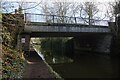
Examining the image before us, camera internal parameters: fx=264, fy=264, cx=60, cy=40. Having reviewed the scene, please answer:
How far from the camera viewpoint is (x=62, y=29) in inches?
1302

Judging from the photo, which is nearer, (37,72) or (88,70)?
(37,72)

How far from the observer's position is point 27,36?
1188 inches

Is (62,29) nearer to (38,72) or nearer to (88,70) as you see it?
(88,70)

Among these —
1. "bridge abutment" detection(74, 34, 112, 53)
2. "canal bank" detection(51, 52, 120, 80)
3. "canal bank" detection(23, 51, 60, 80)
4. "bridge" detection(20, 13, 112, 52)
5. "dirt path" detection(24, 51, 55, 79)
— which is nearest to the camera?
"canal bank" detection(23, 51, 60, 80)

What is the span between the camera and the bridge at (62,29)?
30052mm

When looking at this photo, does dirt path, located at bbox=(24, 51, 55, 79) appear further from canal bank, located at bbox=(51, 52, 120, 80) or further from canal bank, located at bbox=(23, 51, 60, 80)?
canal bank, located at bbox=(51, 52, 120, 80)

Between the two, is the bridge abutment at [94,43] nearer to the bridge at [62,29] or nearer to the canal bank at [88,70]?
the bridge at [62,29]

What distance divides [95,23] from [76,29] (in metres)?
5.47

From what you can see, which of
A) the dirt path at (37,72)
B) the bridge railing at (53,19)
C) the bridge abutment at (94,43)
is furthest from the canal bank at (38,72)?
the bridge abutment at (94,43)

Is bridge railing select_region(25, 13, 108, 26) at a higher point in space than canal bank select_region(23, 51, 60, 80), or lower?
higher

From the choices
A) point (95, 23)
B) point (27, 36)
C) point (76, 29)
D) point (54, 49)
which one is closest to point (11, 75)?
point (27, 36)

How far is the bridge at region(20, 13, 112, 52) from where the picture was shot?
3005cm

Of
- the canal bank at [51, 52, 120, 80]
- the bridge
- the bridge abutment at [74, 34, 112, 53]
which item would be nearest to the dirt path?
the canal bank at [51, 52, 120, 80]

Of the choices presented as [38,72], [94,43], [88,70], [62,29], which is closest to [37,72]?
[38,72]
